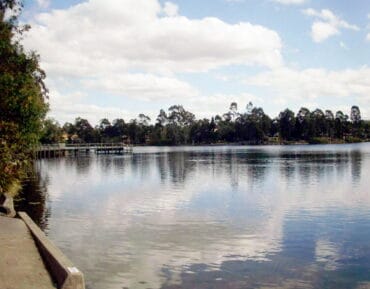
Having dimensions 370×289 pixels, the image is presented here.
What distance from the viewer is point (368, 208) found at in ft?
94.3

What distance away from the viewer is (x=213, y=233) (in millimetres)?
22219

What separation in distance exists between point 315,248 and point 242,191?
1968cm

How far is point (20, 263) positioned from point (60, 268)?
1.99 meters

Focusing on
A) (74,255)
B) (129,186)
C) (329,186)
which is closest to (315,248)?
(74,255)

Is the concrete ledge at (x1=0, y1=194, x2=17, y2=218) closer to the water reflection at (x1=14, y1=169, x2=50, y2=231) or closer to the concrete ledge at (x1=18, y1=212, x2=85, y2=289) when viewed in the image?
the water reflection at (x1=14, y1=169, x2=50, y2=231)

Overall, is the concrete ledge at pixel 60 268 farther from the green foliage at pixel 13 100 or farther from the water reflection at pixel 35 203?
the water reflection at pixel 35 203

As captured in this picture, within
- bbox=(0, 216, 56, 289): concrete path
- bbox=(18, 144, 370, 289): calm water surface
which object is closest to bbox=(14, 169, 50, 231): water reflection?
bbox=(18, 144, 370, 289): calm water surface

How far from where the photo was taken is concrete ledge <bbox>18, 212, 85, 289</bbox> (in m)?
10.8

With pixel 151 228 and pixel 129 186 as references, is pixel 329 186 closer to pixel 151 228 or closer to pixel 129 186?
pixel 129 186

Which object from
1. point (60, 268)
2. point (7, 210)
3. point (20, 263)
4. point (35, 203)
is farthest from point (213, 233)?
point (35, 203)

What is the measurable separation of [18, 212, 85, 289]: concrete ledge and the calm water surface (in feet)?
6.50

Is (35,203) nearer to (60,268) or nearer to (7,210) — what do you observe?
(7,210)

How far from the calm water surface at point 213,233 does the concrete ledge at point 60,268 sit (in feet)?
6.50

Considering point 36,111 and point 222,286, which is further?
point 36,111
